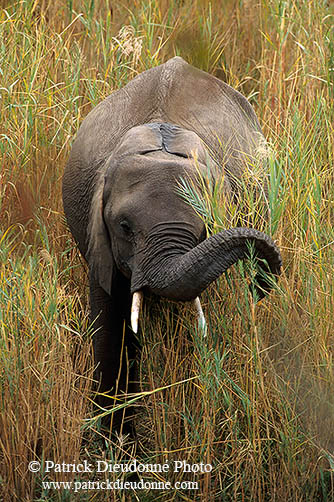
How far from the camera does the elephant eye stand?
13.7ft

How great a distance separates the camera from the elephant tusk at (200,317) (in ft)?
13.0

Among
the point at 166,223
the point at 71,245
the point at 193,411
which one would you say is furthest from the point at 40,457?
the point at 71,245

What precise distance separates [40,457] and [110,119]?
1690mm

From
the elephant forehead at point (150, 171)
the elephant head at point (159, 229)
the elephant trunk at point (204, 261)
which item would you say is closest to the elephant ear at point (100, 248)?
the elephant head at point (159, 229)

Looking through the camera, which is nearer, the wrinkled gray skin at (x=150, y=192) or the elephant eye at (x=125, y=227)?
the wrinkled gray skin at (x=150, y=192)

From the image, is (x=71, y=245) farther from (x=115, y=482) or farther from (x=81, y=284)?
(x=115, y=482)

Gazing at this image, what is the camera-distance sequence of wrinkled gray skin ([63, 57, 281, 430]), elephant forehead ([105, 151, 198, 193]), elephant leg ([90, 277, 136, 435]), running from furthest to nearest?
elephant leg ([90, 277, 136, 435]) < elephant forehead ([105, 151, 198, 193]) < wrinkled gray skin ([63, 57, 281, 430])

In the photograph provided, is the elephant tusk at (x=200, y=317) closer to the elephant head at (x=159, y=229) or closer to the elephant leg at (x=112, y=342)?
the elephant head at (x=159, y=229)

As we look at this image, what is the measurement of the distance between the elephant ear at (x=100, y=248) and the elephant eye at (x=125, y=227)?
213mm

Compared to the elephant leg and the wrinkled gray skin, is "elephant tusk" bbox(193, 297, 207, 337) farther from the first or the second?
the elephant leg

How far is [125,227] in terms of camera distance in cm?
420

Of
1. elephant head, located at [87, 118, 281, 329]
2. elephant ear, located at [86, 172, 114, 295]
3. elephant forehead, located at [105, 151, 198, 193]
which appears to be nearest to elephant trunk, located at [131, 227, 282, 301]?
elephant head, located at [87, 118, 281, 329]

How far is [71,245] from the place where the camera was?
17.5 feet

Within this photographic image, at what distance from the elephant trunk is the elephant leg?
1.80 feet
